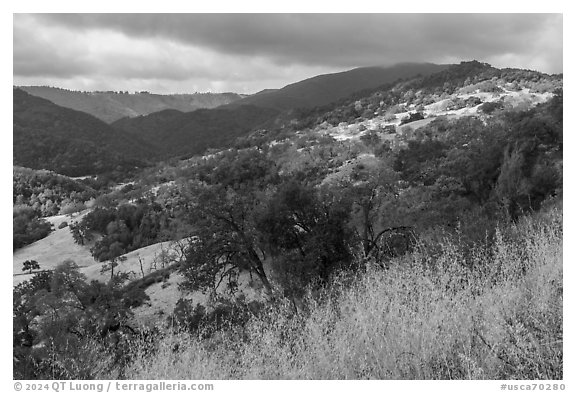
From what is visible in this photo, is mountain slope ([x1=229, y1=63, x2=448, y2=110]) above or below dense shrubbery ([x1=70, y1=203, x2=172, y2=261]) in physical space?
above

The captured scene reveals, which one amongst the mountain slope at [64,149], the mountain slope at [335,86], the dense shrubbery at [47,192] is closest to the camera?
the dense shrubbery at [47,192]

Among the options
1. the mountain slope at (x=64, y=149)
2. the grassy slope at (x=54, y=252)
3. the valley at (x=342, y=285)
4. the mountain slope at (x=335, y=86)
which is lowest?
the grassy slope at (x=54, y=252)

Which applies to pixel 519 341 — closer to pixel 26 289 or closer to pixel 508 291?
pixel 508 291

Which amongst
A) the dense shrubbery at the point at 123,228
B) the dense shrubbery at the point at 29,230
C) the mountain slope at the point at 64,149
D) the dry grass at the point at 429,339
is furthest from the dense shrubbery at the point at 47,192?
the dry grass at the point at 429,339

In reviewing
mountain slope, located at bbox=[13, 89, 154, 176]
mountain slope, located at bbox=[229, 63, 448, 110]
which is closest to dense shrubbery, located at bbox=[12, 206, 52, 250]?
mountain slope, located at bbox=[13, 89, 154, 176]

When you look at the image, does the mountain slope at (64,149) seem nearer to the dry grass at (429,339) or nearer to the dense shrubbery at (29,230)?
the dense shrubbery at (29,230)

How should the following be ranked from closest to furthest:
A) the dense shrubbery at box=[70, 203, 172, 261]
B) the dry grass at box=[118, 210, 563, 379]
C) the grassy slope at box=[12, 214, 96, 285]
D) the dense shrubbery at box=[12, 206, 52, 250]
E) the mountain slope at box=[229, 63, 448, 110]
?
the dry grass at box=[118, 210, 563, 379] < the grassy slope at box=[12, 214, 96, 285] < the dense shrubbery at box=[70, 203, 172, 261] < the dense shrubbery at box=[12, 206, 52, 250] < the mountain slope at box=[229, 63, 448, 110]

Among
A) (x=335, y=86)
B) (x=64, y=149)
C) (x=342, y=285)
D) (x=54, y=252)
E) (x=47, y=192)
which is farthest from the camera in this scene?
(x=335, y=86)

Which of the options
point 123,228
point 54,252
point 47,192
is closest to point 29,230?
point 54,252

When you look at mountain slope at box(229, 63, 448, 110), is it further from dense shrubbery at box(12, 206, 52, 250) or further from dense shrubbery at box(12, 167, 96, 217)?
dense shrubbery at box(12, 206, 52, 250)

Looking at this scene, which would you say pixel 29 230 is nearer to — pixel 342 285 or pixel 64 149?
pixel 342 285

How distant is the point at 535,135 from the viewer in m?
21.5

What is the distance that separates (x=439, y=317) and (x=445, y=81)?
9462cm

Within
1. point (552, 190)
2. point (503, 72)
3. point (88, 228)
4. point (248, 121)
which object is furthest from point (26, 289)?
point (248, 121)
